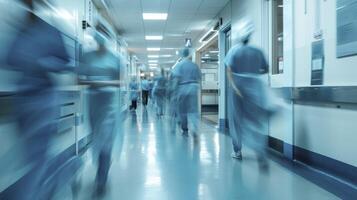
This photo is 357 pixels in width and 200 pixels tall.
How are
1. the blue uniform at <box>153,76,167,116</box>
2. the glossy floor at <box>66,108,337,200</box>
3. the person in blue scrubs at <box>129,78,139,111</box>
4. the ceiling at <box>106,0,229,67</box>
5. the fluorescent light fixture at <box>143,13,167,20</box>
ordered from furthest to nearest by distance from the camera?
the person in blue scrubs at <box>129,78,139,111</box> → the blue uniform at <box>153,76,167,116</box> → the fluorescent light fixture at <box>143,13,167,20</box> → the ceiling at <box>106,0,229,67</box> → the glossy floor at <box>66,108,337,200</box>

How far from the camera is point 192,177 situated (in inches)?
125

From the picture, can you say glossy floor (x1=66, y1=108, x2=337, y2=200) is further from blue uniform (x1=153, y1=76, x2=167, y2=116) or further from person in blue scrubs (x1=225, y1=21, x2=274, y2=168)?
blue uniform (x1=153, y1=76, x2=167, y2=116)

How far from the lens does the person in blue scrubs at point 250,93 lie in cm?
352

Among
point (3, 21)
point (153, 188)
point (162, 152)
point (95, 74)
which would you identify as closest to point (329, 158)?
point (153, 188)

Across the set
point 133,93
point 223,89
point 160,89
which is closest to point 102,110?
point 223,89

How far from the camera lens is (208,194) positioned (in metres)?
2.65

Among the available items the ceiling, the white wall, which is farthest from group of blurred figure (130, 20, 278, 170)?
the ceiling

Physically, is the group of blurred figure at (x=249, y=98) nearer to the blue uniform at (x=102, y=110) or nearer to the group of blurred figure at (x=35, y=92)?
the blue uniform at (x=102, y=110)

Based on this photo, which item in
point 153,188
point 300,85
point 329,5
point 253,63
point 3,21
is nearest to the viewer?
point 3,21

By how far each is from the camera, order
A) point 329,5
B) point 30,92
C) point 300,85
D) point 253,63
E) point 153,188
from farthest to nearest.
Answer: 1. point 300,85
2. point 253,63
3. point 329,5
4. point 153,188
5. point 30,92

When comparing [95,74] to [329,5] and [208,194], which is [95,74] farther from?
[329,5]

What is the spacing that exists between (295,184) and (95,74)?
2.14 m

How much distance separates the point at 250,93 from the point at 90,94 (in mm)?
1835

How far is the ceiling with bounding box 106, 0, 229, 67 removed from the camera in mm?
7125
